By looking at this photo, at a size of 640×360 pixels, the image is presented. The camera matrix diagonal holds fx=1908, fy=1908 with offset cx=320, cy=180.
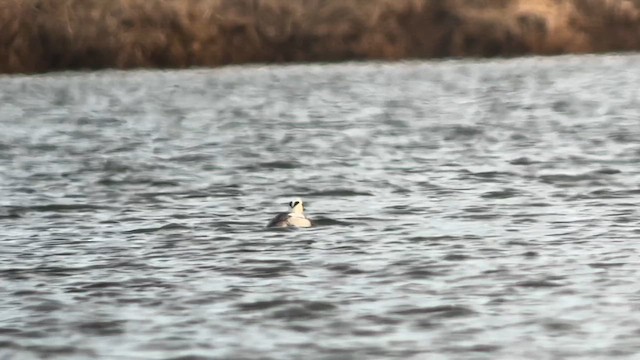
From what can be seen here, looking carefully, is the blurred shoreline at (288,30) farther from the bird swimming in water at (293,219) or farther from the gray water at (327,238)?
the bird swimming in water at (293,219)

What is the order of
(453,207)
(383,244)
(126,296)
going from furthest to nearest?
(453,207) < (383,244) < (126,296)

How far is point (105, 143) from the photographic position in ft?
107

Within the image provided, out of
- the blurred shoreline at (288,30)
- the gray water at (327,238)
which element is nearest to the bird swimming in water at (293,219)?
the gray water at (327,238)

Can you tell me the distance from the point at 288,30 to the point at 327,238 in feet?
134

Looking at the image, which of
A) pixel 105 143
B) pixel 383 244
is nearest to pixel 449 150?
pixel 105 143

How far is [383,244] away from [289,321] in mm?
3866

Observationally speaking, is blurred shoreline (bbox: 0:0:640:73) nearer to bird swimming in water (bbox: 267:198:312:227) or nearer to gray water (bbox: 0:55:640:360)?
gray water (bbox: 0:55:640:360)

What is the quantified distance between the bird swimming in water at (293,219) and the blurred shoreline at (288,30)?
3796 centimetres

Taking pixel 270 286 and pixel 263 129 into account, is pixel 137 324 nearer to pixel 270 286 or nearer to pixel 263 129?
pixel 270 286

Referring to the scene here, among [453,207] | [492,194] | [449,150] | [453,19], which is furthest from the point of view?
[453,19]

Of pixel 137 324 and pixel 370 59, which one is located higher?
→ pixel 137 324

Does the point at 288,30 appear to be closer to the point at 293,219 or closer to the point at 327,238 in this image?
the point at 293,219

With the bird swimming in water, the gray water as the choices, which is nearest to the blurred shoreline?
the gray water

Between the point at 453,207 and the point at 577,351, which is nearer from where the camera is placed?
the point at 577,351
